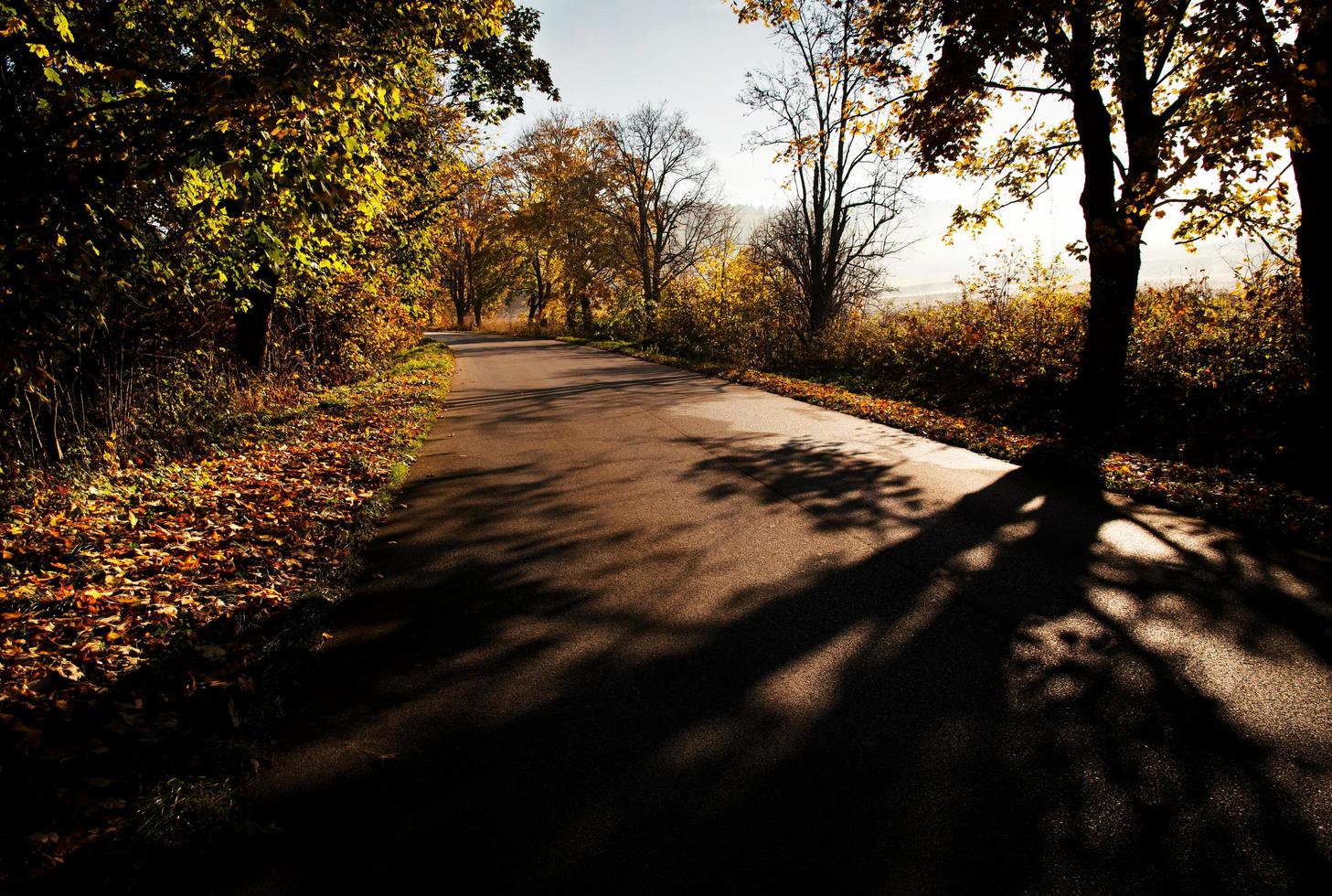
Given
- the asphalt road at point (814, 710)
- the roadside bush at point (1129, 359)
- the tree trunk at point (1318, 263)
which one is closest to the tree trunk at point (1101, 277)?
the roadside bush at point (1129, 359)

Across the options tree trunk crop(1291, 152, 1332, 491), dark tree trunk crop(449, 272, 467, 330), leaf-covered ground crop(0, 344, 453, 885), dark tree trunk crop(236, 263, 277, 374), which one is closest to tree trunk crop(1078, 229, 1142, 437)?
tree trunk crop(1291, 152, 1332, 491)

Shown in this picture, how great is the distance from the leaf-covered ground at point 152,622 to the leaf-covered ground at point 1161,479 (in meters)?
7.52

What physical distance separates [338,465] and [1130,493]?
902 centimetres

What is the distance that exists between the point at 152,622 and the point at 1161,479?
924cm

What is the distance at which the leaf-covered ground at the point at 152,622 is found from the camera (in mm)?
2609

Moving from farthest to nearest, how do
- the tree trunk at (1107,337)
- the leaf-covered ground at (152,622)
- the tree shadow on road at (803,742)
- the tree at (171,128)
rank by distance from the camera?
1. the tree trunk at (1107,337)
2. the tree at (171,128)
3. the leaf-covered ground at (152,622)
4. the tree shadow on road at (803,742)

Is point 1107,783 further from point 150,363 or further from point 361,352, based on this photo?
point 361,352

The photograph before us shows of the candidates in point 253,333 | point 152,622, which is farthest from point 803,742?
point 253,333

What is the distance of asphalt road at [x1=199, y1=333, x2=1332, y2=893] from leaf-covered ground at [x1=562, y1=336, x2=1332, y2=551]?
533 millimetres

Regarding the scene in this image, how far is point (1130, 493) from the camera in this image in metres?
6.35

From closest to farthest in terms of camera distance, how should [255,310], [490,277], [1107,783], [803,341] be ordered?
[1107,783] → [255,310] → [803,341] → [490,277]

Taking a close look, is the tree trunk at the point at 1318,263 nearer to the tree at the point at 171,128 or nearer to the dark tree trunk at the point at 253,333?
the tree at the point at 171,128

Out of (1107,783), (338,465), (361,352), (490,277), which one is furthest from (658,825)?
(490,277)

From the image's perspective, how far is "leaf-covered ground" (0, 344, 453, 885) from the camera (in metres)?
2.61
